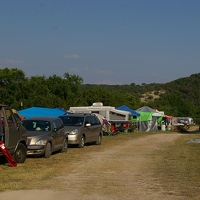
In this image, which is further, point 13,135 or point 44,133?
point 44,133

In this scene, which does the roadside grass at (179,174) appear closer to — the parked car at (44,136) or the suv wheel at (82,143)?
the parked car at (44,136)

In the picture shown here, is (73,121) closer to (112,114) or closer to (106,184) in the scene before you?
(106,184)

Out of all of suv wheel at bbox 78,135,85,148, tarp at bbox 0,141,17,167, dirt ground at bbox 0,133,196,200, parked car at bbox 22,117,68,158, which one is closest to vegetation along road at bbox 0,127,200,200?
dirt ground at bbox 0,133,196,200

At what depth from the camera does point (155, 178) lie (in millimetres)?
11641

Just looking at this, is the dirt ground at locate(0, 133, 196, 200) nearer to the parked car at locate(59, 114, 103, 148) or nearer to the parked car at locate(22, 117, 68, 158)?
the parked car at locate(22, 117, 68, 158)

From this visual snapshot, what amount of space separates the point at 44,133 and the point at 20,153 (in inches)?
107

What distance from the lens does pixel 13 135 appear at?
1409 cm

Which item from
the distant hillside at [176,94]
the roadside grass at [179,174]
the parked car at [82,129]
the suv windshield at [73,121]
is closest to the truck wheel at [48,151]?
the roadside grass at [179,174]

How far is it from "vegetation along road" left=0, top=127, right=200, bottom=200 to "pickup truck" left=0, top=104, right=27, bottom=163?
42 cm

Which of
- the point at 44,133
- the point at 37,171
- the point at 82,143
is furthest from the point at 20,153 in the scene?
the point at 82,143

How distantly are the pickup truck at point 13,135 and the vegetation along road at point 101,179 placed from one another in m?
0.42

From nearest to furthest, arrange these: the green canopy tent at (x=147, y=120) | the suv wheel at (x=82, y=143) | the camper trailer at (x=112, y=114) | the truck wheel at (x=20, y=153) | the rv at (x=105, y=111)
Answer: the truck wheel at (x=20, y=153) → the suv wheel at (x=82, y=143) → the camper trailer at (x=112, y=114) → the rv at (x=105, y=111) → the green canopy tent at (x=147, y=120)

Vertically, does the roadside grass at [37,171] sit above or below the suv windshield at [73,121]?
below

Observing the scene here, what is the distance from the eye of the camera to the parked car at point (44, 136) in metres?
16.4
